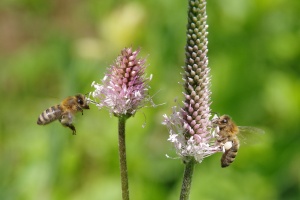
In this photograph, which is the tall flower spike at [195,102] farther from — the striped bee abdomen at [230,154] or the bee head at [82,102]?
the bee head at [82,102]

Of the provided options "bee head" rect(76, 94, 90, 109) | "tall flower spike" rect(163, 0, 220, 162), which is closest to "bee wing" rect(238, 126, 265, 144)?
"tall flower spike" rect(163, 0, 220, 162)

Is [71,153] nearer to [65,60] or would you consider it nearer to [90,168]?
[90,168]

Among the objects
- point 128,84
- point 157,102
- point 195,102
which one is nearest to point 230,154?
point 195,102

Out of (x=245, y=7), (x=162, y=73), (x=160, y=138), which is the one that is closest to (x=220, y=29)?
(x=245, y=7)

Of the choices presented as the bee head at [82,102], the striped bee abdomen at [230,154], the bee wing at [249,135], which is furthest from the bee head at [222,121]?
the bee head at [82,102]

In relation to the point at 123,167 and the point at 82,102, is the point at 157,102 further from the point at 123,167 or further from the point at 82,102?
the point at 123,167

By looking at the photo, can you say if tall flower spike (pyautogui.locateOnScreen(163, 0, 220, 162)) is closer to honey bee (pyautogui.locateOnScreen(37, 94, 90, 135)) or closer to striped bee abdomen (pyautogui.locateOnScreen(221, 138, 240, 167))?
striped bee abdomen (pyautogui.locateOnScreen(221, 138, 240, 167))

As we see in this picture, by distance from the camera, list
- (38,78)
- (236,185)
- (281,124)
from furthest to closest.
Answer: (38,78)
(281,124)
(236,185)
